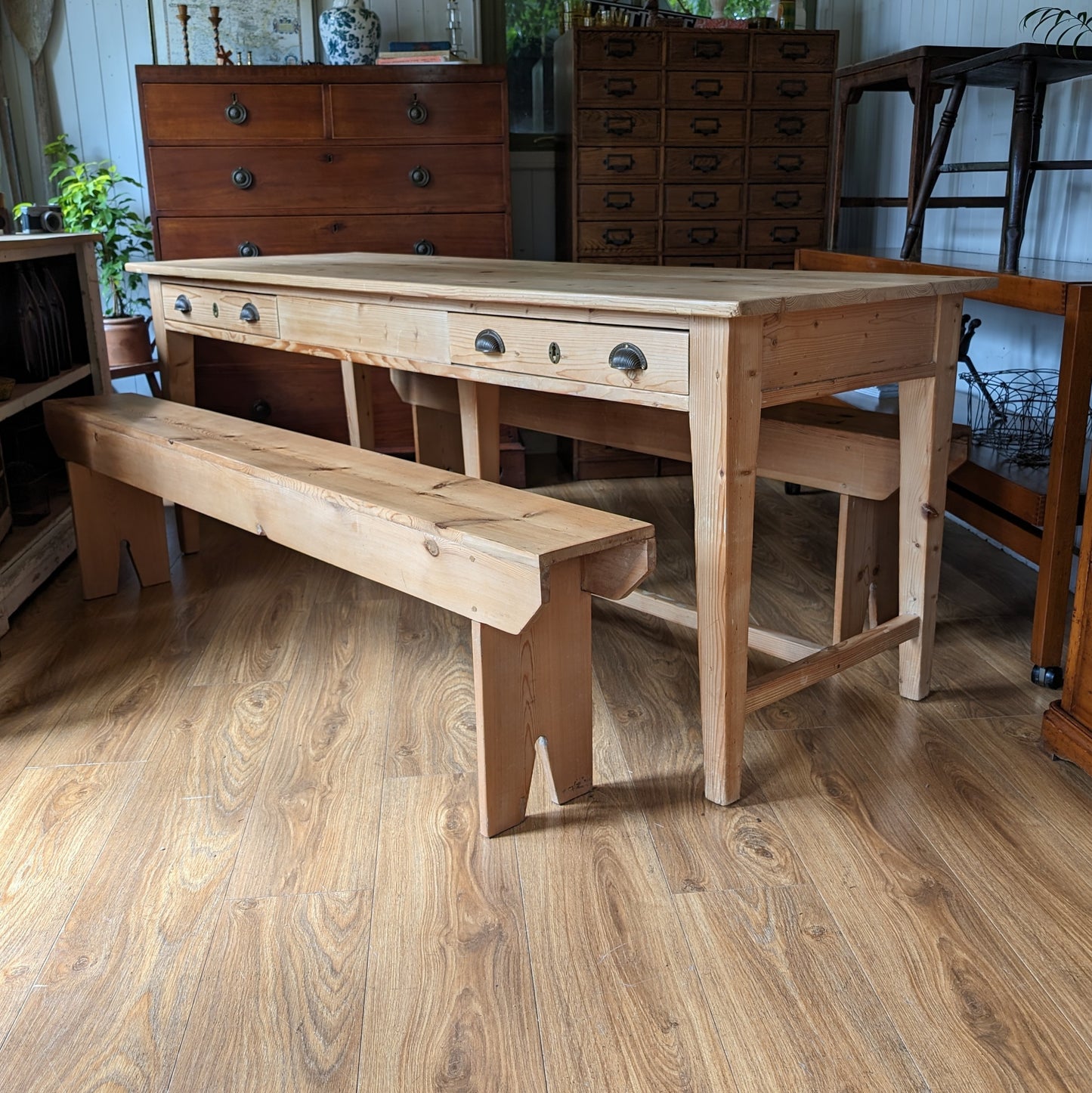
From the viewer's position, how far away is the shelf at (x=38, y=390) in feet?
8.33

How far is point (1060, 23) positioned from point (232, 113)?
239 centimetres

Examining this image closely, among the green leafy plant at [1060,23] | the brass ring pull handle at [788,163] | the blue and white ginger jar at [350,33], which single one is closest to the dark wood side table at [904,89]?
the green leafy plant at [1060,23]

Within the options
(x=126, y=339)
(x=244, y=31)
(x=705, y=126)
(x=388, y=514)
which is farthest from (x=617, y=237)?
(x=388, y=514)

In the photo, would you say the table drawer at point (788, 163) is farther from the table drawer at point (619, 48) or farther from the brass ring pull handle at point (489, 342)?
the brass ring pull handle at point (489, 342)

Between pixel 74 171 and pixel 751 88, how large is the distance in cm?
232

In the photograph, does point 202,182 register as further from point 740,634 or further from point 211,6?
point 740,634

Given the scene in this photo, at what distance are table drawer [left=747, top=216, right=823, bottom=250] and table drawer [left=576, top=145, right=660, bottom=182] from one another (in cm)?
40

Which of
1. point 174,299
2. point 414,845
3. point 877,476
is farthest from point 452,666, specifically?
point 174,299

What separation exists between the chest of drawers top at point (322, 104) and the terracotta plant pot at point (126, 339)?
63cm

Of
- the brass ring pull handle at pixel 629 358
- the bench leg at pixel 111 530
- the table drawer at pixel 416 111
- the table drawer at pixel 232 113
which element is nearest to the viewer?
the brass ring pull handle at pixel 629 358

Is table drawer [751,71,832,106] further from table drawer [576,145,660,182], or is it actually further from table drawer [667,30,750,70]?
table drawer [576,145,660,182]

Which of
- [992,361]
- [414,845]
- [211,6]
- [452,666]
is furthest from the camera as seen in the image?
[211,6]

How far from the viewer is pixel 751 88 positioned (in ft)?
12.0

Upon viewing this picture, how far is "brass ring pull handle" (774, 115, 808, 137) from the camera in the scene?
3697 millimetres
